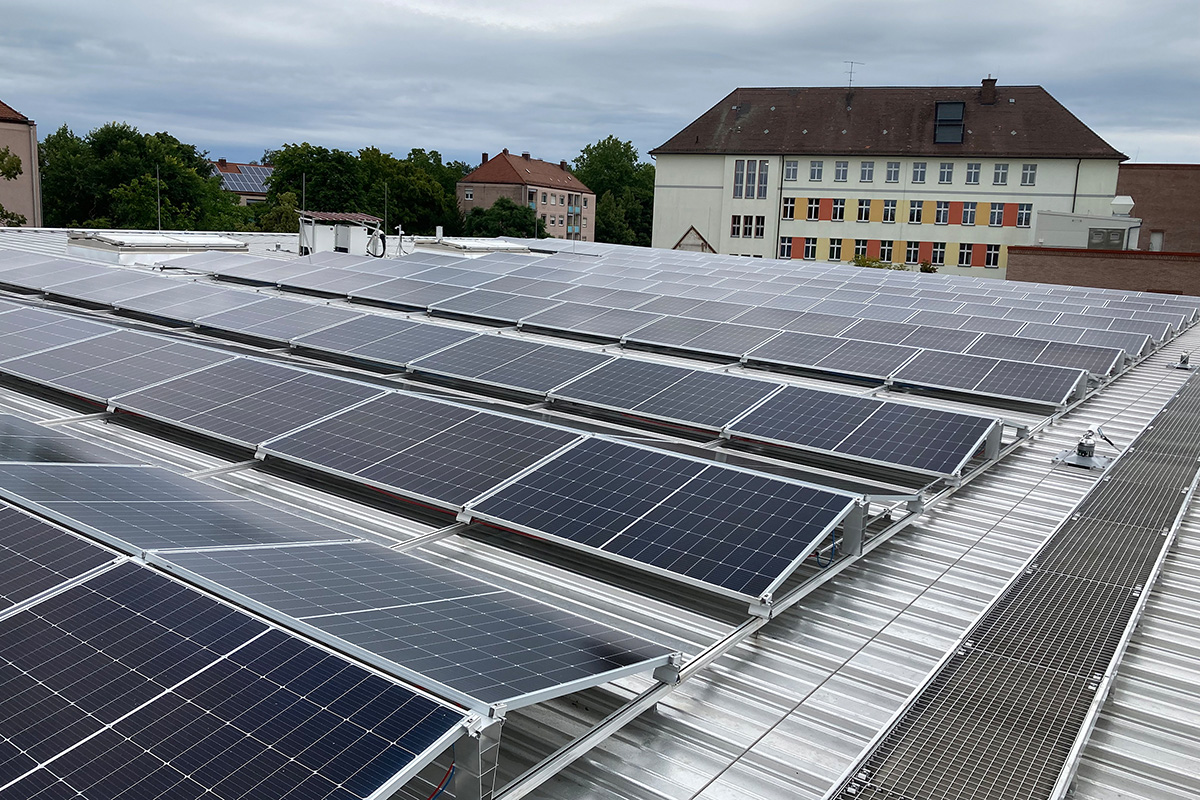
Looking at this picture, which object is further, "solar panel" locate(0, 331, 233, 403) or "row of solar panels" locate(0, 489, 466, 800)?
"solar panel" locate(0, 331, 233, 403)

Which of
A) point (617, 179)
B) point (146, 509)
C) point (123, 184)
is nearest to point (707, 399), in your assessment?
point (146, 509)

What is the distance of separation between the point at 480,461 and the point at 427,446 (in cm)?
89

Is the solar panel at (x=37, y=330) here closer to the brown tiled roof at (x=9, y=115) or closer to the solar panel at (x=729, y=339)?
the solar panel at (x=729, y=339)

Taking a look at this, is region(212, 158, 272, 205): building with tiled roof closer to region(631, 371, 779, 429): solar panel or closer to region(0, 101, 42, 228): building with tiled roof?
region(0, 101, 42, 228): building with tiled roof

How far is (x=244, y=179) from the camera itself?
174 meters

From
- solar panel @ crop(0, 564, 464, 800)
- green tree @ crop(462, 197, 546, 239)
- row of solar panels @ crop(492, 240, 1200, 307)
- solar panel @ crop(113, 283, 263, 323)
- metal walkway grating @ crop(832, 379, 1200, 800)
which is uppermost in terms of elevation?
green tree @ crop(462, 197, 546, 239)

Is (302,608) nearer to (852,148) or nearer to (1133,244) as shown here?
(1133,244)

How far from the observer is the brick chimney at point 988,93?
8594cm

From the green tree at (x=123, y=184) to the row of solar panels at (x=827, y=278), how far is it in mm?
63997

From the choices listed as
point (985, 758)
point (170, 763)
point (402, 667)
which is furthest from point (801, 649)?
point (170, 763)

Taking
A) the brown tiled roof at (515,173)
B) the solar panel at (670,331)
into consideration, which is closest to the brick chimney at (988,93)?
the brown tiled roof at (515,173)

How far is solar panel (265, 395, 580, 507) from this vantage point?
1074 centimetres

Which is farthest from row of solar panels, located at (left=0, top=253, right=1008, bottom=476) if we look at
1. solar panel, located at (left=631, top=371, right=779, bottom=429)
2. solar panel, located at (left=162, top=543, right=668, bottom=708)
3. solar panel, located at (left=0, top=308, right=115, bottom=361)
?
solar panel, located at (left=162, top=543, right=668, bottom=708)

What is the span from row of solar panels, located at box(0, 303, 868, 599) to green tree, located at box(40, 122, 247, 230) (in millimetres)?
86504
